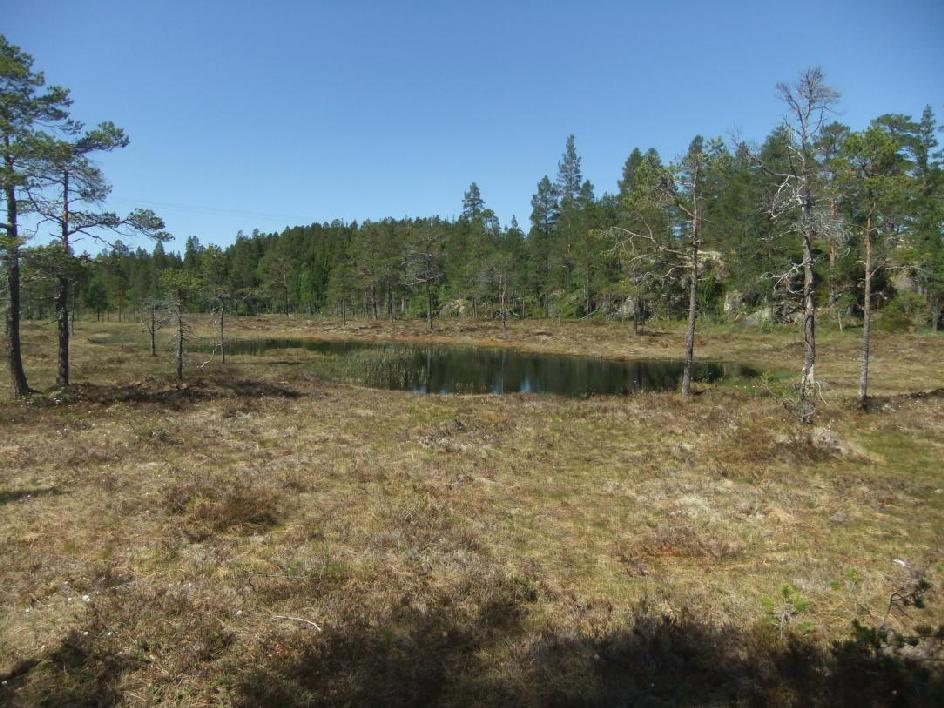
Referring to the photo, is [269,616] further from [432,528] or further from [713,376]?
[713,376]

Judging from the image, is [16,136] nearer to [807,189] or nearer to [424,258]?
[807,189]

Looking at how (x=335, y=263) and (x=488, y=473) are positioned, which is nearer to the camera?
(x=488, y=473)

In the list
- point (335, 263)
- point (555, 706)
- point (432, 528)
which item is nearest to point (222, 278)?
point (432, 528)

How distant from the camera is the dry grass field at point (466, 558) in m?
6.29

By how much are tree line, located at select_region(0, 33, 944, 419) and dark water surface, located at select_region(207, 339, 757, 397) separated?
6951 mm

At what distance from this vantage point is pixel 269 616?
7422 mm

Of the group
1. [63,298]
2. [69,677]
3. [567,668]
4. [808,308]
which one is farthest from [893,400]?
[63,298]

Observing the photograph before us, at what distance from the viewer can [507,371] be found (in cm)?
4300

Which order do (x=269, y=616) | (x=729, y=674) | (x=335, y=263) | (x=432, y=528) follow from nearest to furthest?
1. (x=729, y=674)
2. (x=269, y=616)
3. (x=432, y=528)
4. (x=335, y=263)

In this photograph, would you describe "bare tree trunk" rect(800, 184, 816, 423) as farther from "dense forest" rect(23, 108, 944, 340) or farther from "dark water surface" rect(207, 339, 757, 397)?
"dark water surface" rect(207, 339, 757, 397)

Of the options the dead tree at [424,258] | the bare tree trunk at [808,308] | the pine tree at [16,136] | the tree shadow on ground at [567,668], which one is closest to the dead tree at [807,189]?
the bare tree trunk at [808,308]

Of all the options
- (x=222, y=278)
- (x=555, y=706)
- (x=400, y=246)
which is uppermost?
(x=400, y=246)

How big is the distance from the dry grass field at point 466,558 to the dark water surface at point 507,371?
46.0ft

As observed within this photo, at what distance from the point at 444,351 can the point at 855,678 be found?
173 feet
